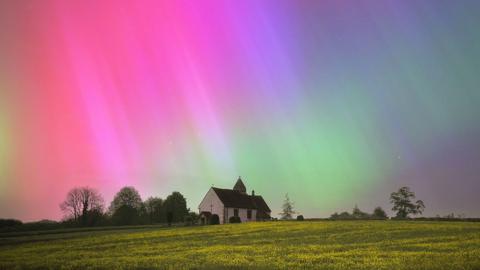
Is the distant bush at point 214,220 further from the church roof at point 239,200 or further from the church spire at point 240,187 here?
the church spire at point 240,187

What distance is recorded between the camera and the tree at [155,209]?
504ft

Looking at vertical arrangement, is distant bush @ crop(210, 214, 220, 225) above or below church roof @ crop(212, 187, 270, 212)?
below

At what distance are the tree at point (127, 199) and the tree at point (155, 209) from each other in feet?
12.7

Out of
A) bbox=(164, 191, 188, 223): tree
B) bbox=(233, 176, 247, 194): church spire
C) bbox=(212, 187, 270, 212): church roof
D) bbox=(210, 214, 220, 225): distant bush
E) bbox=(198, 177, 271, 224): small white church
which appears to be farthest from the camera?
bbox=(164, 191, 188, 223): tree

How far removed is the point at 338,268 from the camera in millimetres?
26281

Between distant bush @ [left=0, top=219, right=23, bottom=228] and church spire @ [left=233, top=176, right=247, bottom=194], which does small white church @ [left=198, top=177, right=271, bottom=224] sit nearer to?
church spire @ [left=233, top=176, right=247, bottom=194]

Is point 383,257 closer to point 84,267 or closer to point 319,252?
point 319,252

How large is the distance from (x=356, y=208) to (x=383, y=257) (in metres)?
141

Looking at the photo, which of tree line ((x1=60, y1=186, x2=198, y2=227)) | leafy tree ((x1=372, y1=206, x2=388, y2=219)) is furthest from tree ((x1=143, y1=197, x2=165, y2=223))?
leafy tree ((x1=372, y1=206, x2=388, y2=219))

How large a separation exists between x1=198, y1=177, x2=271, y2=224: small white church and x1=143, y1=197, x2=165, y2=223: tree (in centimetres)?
3962

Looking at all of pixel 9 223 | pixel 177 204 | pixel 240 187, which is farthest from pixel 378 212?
pixel 9 223

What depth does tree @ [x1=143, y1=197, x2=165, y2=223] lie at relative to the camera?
153625 millimetres

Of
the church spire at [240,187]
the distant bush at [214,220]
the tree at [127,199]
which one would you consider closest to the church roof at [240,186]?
the church spire at [240,187]

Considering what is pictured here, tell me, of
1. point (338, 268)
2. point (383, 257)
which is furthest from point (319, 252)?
point (338, 268)
